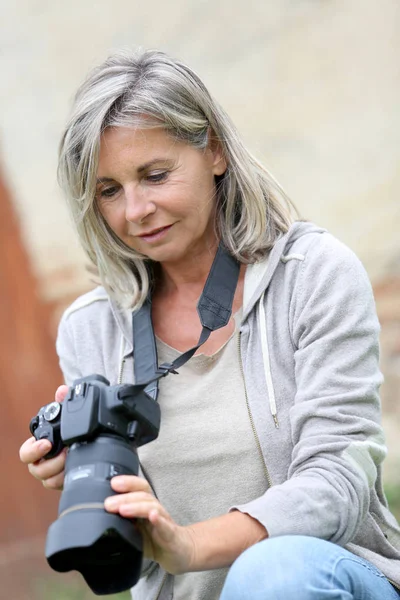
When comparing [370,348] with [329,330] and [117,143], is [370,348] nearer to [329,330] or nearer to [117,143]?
[329,330]

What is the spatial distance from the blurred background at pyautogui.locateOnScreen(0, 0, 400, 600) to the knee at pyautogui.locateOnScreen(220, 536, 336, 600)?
63.0 inches

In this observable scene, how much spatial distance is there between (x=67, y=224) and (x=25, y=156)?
27 centimetres

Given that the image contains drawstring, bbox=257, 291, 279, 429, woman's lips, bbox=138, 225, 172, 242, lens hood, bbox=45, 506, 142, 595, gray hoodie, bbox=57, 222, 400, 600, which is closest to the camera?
lens hood, bbox=45, 506, 142, 595

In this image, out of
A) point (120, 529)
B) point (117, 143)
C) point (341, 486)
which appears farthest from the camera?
point (117, 143)

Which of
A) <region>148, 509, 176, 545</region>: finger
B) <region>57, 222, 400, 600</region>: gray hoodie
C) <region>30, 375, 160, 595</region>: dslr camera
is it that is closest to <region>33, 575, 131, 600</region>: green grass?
<region>57, 222, 400, 600</region>: gray hoodie

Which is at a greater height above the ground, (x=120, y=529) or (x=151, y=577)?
(x=120, y=529)

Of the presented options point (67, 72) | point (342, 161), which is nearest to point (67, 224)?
point (67, 72)

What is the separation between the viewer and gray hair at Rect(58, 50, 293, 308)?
186 centimetres

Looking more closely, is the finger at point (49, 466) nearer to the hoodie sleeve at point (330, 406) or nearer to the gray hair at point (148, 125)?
the hoodie sleeve at point (330, 406)

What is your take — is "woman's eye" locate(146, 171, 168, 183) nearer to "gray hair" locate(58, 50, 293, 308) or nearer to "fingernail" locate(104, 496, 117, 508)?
"gray hair" locate(58, 50, 293, 308)

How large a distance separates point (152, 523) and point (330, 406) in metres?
0.44

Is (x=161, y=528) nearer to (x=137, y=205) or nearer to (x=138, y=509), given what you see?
(x=138, y=509)

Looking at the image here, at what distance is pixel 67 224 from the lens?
3166 mm

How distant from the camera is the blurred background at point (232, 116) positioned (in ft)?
9.87
